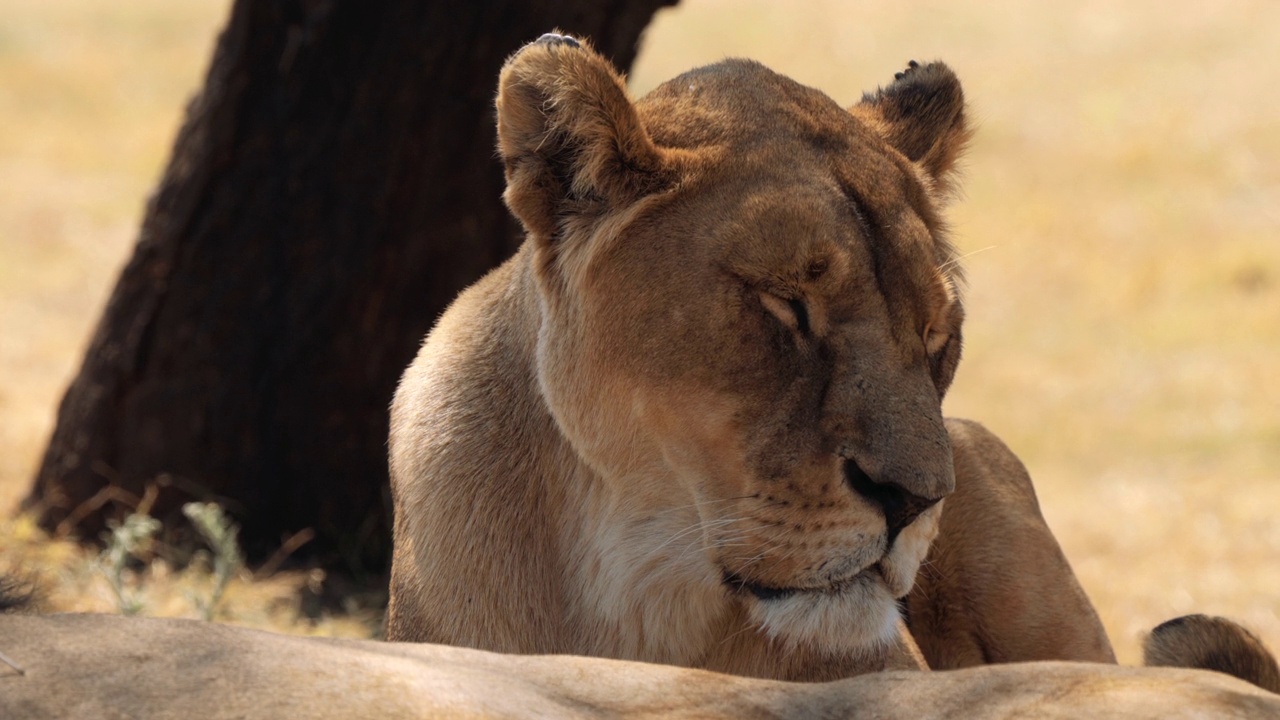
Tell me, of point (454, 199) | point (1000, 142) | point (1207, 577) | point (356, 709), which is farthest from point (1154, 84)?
point (356, 709)

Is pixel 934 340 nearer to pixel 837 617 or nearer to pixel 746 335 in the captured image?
pixel 746 335

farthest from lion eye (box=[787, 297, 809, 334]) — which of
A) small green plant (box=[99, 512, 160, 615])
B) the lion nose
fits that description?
small green plant (box=[99, 512, 160, 615])

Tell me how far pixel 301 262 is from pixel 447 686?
148 inches

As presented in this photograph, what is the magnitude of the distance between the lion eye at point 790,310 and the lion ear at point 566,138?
13.5 inches

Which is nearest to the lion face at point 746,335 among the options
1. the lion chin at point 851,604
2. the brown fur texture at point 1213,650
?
the lion chin at point 851,604

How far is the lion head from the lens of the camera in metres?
2.58

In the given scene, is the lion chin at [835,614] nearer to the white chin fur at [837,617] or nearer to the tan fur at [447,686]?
the white chin fur at [837,617]

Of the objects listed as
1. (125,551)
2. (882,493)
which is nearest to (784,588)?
(882,493)

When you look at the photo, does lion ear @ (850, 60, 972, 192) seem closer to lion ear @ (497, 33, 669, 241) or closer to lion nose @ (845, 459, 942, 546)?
lion ear @ (497, 33, 669, 241)

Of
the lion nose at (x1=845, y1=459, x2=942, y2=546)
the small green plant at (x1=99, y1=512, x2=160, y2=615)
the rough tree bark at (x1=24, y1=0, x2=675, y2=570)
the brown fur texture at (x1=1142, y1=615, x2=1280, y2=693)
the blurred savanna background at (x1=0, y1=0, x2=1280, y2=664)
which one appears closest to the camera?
the brown fur texture at (x1=1142, y1=615, x2=1280, y2=693)

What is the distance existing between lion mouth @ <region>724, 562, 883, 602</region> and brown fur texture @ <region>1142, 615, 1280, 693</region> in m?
0.47

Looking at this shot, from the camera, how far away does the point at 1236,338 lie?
40.5 feet

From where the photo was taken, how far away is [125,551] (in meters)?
4.21

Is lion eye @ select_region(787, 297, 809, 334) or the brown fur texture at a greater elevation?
lion eye @ select_region(787, 297, 809, 334)
